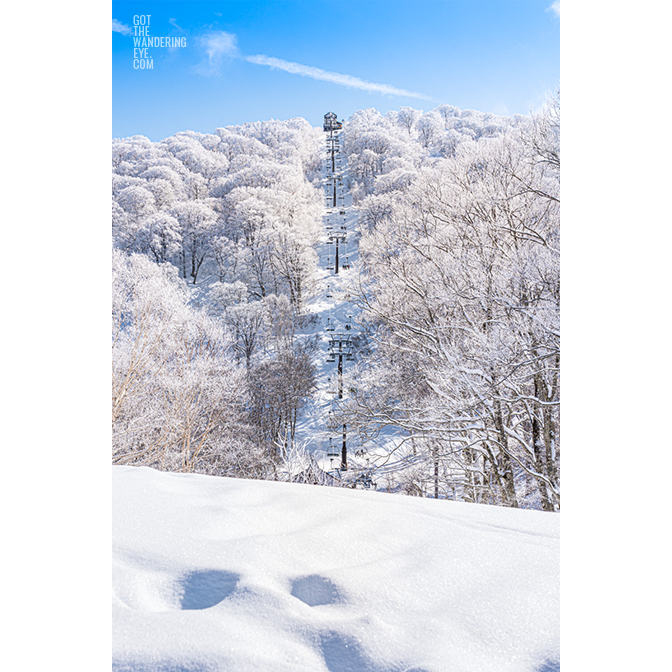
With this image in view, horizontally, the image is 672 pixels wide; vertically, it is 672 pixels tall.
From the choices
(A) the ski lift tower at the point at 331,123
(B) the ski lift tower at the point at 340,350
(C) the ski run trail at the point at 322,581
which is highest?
(A) the ski lift tower at the point at 331,123

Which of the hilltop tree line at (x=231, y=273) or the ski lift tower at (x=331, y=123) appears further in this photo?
the hilltop tree line at (x=231, y=273)

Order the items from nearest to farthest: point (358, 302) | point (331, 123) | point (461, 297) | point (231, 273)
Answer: point (331, 123) < point (231, 273) < point (358, 302) < point (461, 297)

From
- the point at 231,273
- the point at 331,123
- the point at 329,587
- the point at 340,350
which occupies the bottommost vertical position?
the point at 329,587

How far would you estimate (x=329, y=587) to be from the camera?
67cm

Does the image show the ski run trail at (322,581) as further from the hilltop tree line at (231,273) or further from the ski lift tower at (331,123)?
the ski lift tower at (331,123)

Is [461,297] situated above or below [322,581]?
above

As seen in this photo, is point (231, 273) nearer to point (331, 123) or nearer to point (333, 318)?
point (333, 318)

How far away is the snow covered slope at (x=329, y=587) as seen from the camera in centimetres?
53

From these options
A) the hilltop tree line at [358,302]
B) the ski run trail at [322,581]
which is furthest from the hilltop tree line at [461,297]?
the ski run trail at [322,581]

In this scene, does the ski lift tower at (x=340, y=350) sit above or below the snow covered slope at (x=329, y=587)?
above

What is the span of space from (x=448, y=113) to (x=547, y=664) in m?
2.52

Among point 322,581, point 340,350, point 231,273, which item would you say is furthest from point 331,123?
point 322,581
